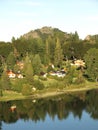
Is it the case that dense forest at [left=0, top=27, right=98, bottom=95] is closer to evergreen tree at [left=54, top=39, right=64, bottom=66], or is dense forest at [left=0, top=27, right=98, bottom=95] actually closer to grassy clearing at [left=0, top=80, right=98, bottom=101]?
evergreen tree at [left=54, top=39, right=64, bottom=66]

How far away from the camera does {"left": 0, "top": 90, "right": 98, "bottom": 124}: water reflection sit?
66938mm

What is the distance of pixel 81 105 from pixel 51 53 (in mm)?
49695

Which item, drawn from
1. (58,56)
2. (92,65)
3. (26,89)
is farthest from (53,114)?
(58,56)

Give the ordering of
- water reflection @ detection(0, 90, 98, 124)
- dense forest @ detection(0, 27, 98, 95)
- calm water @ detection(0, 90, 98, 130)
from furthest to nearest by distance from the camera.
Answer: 1. dense forest @ detection(0, 27, 98, 95)
2. water reflection @ detection(0, 90, 98, 124)
3. calm water @ detection(0, 90, 98, 130)

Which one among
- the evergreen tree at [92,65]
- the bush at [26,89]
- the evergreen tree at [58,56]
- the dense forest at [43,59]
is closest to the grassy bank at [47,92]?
the bush at [26,89]

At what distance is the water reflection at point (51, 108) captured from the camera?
66938mm

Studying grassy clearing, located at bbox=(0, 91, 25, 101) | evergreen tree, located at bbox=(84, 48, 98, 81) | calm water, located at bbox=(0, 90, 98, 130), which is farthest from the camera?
evergreen tree, located at bbox=(84, 48, 98, 81)

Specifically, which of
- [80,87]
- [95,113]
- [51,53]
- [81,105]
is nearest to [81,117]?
[95,113]

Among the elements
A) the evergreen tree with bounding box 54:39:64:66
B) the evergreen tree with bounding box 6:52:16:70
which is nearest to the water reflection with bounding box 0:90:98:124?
the evergreen tree with bounding box 6:52:16:70

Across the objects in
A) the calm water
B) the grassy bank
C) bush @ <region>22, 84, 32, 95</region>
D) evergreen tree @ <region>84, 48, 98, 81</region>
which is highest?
evergreen tree @ <region>84, 48, 98, 81</region>

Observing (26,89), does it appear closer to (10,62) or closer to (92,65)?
(10,62)

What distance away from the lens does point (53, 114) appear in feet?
224

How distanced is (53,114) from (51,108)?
461 centimetres

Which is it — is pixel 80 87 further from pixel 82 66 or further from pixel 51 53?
pixel 51 53
